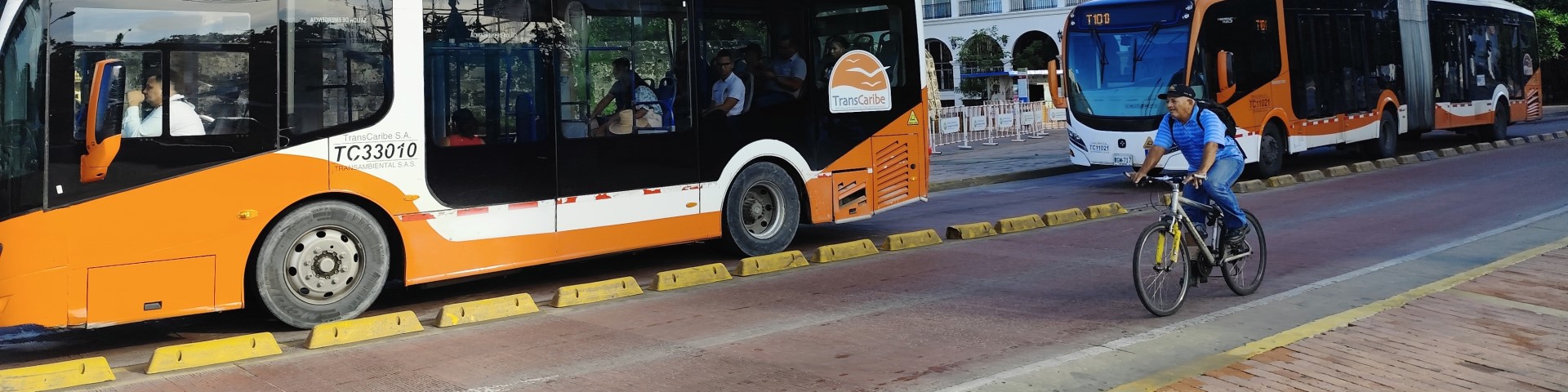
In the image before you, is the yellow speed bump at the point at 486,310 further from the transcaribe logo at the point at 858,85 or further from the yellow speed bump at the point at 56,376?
the transcaribe logo at the point at 858,85

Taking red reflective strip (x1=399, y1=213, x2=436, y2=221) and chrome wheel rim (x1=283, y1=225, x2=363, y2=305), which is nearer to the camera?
chrome wheel rim (x1=283, y1=225, x2=363, y2=305)

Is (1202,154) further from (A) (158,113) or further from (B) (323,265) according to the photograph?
(A) (158,113)

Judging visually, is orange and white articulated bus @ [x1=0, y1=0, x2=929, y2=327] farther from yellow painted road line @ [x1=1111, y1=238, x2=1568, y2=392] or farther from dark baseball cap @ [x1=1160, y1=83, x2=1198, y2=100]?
yellow painted road line @ [x1=1111, y1=238, x2=1568, y2=392]

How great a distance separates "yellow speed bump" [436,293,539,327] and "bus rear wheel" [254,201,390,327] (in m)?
0.62

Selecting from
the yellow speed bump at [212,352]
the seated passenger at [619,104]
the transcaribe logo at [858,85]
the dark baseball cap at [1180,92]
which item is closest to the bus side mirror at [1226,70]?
the transcaribe logo at [858,85]

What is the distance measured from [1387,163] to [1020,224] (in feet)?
33.4

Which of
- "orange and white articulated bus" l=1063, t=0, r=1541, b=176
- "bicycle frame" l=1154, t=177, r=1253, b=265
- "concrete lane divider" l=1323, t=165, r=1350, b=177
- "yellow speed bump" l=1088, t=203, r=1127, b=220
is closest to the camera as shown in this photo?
"bicycle frame" l=1154, t=177, r=1253, b=265

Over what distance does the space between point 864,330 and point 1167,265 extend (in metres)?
1.98

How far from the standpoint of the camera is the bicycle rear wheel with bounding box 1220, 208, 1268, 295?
8.73 meters

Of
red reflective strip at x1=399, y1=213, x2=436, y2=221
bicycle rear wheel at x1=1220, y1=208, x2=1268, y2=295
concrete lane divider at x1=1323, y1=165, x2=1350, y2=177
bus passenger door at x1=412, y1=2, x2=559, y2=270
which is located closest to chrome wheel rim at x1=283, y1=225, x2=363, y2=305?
red reflective strip at x1=399, y1=213, x2=436, y2=221

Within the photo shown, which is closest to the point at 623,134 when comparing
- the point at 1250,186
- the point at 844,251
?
the point at 844,251

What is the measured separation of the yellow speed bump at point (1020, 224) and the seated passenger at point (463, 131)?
5.80 m

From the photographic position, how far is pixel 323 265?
845cm

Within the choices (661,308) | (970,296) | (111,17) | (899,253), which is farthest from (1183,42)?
(111,17)
